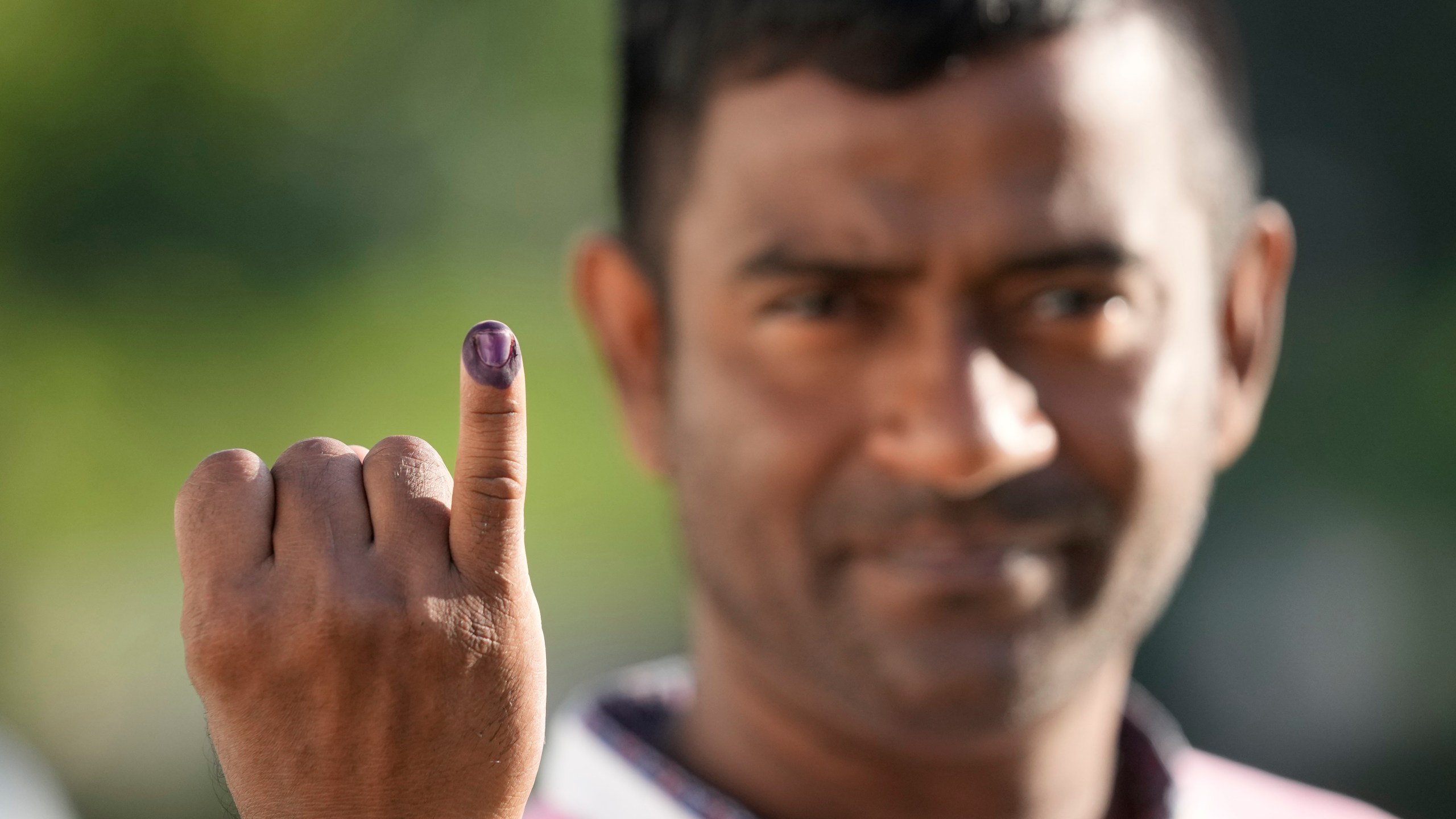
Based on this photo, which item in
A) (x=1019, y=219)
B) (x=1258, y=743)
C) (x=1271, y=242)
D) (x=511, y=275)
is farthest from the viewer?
(x=511, y=275)

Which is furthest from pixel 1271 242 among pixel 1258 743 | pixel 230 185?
pixel 230 185

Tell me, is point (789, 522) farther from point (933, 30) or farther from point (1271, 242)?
point (1271, 242)

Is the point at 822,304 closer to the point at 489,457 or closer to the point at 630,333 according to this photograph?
the point at 630,333

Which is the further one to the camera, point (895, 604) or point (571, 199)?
point (571, 199)

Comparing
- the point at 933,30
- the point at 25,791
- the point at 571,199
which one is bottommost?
the point at 25,791

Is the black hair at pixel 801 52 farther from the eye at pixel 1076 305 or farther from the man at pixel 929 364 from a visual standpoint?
the eye at pixel 1076 305

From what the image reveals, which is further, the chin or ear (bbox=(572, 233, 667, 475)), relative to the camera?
ear (bbox=(572, 233, 667, 475))

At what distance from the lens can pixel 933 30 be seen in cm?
176

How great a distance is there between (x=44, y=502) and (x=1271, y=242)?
25.4 feet

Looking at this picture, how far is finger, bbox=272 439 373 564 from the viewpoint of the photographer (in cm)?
118

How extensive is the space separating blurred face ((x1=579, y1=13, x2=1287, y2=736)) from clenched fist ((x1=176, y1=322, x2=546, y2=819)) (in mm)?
681

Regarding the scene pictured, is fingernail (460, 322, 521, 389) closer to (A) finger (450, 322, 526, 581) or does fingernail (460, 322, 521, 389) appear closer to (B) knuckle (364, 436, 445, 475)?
(A) finger (450, 322, 526, 581)

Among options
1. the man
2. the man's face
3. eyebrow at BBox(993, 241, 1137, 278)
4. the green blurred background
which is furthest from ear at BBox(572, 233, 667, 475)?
the green blurred background

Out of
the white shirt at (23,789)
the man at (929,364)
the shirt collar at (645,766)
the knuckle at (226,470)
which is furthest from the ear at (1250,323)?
the white shirt at (23,789)
